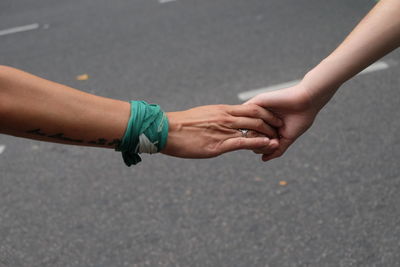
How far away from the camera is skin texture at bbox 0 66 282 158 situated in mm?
1736

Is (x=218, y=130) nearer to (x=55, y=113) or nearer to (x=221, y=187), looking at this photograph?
(x=55, y=113)

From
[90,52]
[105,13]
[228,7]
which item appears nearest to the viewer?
[90,52]

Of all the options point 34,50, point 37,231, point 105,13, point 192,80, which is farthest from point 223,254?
point 105,13

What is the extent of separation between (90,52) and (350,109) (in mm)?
3230

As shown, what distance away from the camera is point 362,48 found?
7.11 ft

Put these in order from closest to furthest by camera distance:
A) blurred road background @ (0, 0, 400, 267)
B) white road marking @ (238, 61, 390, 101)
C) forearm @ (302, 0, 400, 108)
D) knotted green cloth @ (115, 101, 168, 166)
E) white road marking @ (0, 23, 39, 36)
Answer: knotted green cloth @ (115, 101, 168, 166)
forearm @ (302, 0, 400, 108)
blurred road background @ (0, 0, 400, 267)
white road marking @ (238, 61, 390, 101)
white road marking @ (0, 23, 39, 36)

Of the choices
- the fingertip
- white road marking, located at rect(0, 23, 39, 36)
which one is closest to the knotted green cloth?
the fingertip

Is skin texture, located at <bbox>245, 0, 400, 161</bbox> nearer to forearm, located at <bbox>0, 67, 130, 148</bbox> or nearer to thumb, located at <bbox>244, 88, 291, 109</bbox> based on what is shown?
thumb, located at <bbox>244, 88, 291, 109</bbox>

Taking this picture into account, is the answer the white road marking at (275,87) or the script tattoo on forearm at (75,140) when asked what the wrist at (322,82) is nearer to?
the script tattoo on forearm at (75,140)

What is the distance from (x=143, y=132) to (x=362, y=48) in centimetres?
95

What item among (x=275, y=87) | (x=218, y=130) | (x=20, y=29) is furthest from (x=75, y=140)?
(x=20, y=29)

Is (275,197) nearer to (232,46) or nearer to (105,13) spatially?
(232,46)

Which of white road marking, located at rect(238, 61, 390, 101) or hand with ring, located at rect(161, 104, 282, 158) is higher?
hand with ring, located at rect(161, 104, 282, 158)

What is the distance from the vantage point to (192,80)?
4.89 meters
